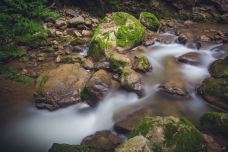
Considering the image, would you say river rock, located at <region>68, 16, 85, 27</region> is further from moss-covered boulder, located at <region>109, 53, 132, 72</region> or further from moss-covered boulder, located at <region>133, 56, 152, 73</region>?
moss-covered boulder, located at <region>133, 56, 152, 73</region>

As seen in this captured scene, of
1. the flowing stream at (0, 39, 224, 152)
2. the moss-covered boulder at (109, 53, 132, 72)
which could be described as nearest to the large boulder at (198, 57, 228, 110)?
the flowing stream at (0, 39, 224, 152)

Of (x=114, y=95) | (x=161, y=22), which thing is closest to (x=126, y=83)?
(x=114, y=95)

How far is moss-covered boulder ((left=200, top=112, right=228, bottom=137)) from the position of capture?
5449 millimetres

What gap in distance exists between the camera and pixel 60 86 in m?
6.90

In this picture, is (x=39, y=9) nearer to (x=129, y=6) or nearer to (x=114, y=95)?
(x=114, y=95)

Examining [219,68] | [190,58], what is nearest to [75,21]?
[190,58]

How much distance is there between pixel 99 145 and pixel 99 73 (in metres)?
2.37

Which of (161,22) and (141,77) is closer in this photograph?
(141,77)

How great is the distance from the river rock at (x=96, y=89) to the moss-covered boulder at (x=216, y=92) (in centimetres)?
256

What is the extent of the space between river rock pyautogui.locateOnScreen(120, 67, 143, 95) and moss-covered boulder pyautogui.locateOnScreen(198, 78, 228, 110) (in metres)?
1.67

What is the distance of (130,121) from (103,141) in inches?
35.3

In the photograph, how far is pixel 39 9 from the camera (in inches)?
283

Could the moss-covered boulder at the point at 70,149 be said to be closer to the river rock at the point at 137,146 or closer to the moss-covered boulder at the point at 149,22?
the river rock at the point at 137,146

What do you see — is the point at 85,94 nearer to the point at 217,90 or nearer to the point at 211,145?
the point at 211,145
